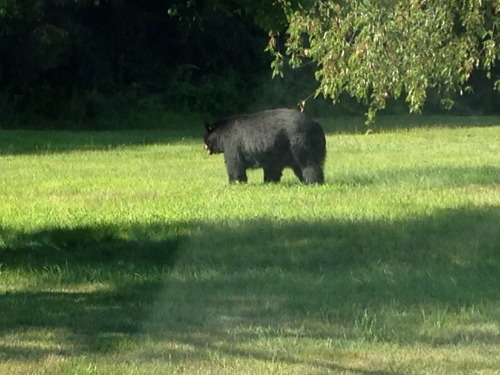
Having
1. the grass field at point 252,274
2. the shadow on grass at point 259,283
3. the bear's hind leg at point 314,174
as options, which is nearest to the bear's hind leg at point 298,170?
→ the bear's hind leg at point 314,174

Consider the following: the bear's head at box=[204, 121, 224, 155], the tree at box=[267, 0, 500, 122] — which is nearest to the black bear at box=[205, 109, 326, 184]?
the bear's head at box=[204, 121, 224, 155]

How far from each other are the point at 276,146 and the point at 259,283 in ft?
24.4

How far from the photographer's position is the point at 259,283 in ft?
33.4

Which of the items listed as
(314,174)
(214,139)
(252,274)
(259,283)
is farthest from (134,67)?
(259,283)

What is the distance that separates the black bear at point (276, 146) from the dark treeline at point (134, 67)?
1837 centimetres

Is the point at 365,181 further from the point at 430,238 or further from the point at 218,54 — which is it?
the point at 218,54

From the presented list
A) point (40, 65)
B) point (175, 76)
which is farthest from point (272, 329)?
point (175, 76)

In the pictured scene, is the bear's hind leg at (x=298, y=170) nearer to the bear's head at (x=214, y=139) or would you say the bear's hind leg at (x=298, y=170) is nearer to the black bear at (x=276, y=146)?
the black bear at (x=276, y=146)

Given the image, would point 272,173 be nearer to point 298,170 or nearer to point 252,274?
point 298,170

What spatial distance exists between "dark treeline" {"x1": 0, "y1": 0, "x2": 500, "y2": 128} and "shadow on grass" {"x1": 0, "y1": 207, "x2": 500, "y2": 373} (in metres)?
23.6

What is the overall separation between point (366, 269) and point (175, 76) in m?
30.7

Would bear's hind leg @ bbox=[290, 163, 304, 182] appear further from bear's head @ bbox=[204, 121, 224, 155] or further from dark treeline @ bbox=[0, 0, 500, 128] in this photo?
dark treeline @ bbox=[0, 0, 500, 128]

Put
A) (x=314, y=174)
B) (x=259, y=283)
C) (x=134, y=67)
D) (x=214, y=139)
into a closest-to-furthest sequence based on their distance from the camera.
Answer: (x=259, y=283), (x=314, y=174), (x=214, y=139), (x=134, y=67)

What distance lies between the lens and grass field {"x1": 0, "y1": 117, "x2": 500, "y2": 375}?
25.2 feet
